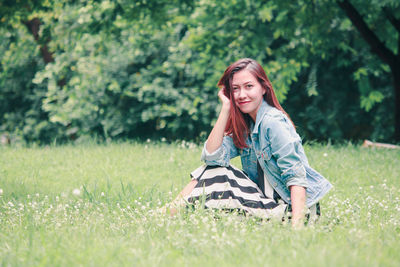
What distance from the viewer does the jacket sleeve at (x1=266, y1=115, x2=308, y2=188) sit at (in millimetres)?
3389

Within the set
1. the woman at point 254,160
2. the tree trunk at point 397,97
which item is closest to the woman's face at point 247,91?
the woman at point 254,160

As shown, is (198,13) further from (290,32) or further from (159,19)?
(290,32)

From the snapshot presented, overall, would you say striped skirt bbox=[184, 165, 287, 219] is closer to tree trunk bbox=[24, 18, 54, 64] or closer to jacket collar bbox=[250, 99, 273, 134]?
jacket collar bbox=[250, 99, 273, 134]

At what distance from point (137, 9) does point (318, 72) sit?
5072mm

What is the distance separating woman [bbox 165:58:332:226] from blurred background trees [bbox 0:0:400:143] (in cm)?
509

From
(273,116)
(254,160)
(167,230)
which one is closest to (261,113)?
(273,116)

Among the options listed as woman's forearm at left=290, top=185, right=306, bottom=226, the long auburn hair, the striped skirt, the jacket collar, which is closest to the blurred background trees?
the long auburn hair

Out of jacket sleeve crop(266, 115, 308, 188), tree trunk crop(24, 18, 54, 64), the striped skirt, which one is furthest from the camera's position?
tree trunk crop(24, 18, 54, 64)

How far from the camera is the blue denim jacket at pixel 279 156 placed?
11.2ft

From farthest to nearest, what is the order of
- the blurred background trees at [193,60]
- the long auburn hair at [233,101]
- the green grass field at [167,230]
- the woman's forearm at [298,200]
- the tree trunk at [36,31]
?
the tree trunk at [36,31], the blurred background trees at [193,60], the long auburn hair at [233,101], the woman's forearm at [298,200], the green grass field at [167,230]

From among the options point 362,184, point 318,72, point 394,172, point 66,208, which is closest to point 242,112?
point 66,208

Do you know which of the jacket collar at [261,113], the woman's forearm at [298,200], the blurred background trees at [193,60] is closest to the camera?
the woman's forearm at [298,200]

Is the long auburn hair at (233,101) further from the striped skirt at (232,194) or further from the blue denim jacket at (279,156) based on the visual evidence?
the striped skirt at (232,194)

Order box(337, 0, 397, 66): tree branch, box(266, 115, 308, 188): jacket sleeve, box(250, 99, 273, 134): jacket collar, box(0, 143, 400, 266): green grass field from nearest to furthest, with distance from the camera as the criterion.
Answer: box(0, 143, 400, 266): green grass field
box(266, 115, 308, 188): jacket sleeve
box(250, 99, 273, 134): jacket collar
box(337, 0, 397, 66): tree branch
